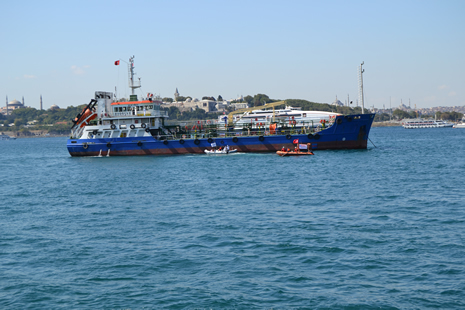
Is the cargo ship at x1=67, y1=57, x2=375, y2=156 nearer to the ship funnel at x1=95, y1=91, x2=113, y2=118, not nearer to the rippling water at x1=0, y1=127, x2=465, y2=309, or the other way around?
the ship funnel at x1=95, y1=91, x2=113, y2=118

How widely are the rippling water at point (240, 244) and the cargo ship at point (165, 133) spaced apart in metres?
21.4

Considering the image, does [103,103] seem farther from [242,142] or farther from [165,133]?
[242,142]

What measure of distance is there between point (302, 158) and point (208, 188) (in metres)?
22.1

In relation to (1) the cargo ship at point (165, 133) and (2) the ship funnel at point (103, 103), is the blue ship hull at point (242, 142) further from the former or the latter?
(2) the ship funnel at point (103, 103)

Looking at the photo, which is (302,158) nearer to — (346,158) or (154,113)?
(346,158)

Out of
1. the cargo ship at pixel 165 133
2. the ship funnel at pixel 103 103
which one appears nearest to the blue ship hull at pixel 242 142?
the cargo ship at pixel 165 133

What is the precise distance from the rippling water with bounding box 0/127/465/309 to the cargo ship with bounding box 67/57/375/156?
21398 millimetres

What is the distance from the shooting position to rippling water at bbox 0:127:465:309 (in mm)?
13844

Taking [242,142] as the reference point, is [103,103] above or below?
above

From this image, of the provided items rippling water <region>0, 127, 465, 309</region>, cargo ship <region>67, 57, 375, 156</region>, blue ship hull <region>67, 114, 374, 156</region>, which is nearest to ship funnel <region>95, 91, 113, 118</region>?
cargo ship <region>67, 57, 375, 156</region>

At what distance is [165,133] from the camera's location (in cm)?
6512

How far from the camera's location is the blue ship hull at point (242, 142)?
190 feet

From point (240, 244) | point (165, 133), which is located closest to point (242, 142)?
point (165, 133)

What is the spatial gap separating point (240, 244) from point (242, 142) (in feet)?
140
